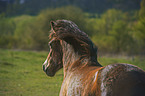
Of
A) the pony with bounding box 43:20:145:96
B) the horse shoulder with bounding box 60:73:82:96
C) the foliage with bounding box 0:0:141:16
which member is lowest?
the horse shoulder with bounding box 60:73:82:96

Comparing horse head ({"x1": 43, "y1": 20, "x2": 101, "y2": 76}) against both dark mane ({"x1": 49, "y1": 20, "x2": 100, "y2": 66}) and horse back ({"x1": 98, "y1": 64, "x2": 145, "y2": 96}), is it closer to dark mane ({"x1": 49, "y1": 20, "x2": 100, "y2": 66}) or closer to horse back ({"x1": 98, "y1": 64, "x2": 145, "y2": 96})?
dark mane ({"x1": 49, "y1": 20, "x2": 100, "y2": 66})

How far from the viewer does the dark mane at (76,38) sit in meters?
3.69

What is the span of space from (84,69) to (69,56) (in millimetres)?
530

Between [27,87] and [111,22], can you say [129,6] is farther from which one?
[27,87]

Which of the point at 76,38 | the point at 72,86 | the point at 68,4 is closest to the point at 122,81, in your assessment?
the point at 72,86

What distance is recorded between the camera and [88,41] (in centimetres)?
368

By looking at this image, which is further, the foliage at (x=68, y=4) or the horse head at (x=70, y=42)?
the foliage at (x=68, y=4)

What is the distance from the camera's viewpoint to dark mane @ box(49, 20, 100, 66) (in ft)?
12.1

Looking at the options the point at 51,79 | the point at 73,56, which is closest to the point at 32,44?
the point at 51,79

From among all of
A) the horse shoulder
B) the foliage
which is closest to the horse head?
the horse shoulder

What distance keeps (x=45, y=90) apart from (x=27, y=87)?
3.04 ft

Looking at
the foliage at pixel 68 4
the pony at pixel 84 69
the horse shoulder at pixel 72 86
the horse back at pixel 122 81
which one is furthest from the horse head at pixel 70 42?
the foliage at pixel 68 4

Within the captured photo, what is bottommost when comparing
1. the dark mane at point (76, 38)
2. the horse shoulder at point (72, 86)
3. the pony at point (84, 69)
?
the horse shoulder at point (72, 86)

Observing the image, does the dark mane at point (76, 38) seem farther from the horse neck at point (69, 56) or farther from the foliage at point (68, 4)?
the foliage at point (68, 4)
